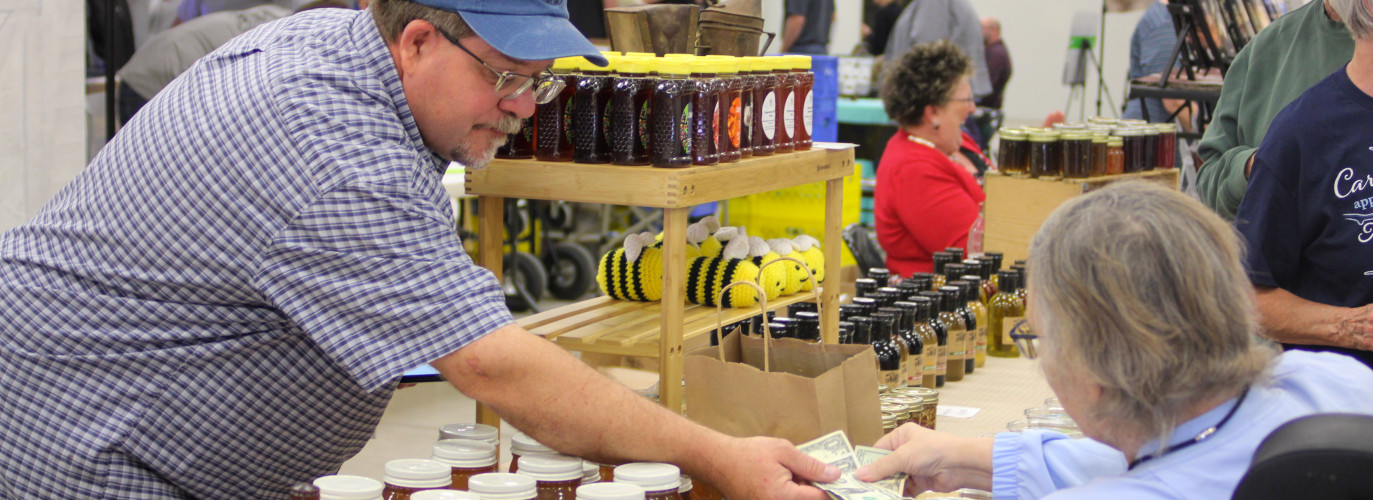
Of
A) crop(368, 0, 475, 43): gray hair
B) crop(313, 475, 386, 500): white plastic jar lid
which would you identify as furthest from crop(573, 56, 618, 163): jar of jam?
crop(313, 475, 386, 500): white plastic jar lid

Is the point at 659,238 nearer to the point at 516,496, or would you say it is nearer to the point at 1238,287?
the point at 516,496

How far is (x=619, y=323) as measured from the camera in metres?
2.59

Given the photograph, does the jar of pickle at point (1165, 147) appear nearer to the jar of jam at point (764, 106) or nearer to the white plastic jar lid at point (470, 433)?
the jar of jam at point (764, 106)

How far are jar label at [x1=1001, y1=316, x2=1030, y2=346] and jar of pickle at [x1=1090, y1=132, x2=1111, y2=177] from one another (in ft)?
2.57

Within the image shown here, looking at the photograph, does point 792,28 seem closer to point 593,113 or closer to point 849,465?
point 593,113

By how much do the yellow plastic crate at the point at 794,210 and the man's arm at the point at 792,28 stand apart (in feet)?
7.36

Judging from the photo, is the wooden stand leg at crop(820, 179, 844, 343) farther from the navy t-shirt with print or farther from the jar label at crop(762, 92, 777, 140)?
the navy t-shirt with print

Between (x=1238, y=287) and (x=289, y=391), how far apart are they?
131 cm

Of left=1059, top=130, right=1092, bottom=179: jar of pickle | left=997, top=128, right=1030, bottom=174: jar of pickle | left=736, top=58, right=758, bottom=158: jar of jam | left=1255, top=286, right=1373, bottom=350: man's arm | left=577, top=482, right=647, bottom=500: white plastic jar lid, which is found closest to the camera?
left=577, top=482, right=647, bottom=500: white plastic jar lid

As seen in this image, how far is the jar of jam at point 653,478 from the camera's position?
168 cm

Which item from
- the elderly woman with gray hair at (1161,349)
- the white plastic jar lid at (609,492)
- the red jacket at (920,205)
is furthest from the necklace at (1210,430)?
the red jacket at (920,205)

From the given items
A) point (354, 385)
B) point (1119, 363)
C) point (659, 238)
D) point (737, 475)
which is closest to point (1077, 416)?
point (1119, 363)

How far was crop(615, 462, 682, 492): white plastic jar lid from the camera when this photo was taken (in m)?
1.68

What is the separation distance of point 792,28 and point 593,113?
21.5ft
